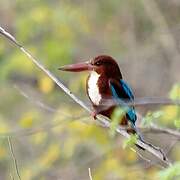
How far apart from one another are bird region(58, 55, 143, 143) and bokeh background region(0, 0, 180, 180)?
2.58 m

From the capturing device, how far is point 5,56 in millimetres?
6910

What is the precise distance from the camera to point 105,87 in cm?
309

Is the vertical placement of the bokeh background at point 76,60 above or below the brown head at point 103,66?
below

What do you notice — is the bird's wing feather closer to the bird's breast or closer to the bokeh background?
the bird's breast

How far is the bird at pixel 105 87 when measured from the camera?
3.06 m

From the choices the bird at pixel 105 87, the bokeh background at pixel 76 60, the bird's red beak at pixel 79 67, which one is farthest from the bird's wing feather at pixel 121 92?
the bokeh background at pixel 76 60

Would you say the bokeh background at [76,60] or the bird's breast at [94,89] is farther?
the bokeh background at [76,60]

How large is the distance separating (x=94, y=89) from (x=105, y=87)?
0.05 meters

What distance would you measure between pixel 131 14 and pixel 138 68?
1.66ft

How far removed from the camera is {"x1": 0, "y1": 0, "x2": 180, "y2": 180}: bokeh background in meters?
6.08

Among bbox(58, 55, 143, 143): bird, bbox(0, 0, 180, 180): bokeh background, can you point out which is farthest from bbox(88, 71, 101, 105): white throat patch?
bbox(0, 0, 180, 180): bokeh background

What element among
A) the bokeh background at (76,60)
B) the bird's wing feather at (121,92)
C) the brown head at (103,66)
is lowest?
the bokeh background at (76,60)

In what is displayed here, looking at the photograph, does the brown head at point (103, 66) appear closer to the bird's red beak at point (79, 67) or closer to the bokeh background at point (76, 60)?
the bird's red beak at point (79, 67)

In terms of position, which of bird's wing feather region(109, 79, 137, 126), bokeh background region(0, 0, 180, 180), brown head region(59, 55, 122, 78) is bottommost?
bokeh background region(0, 0, 180, 180)
